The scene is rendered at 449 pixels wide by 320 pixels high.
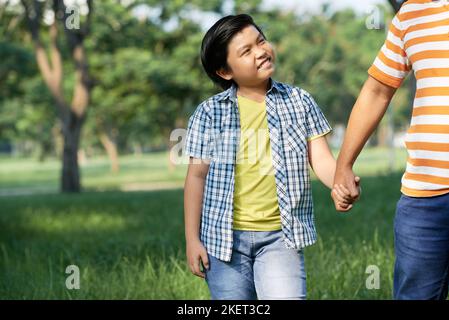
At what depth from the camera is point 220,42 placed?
119 inches

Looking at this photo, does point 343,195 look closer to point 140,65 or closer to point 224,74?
point 224,74

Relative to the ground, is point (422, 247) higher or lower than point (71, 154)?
higher

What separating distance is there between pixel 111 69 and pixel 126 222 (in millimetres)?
21014

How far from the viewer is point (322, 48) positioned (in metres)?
48.2

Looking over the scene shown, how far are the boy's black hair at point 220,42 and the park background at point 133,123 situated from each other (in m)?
0.40

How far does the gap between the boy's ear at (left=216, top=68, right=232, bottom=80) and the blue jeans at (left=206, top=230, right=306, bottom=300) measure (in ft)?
2.12

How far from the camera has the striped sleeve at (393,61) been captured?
2.55 meters

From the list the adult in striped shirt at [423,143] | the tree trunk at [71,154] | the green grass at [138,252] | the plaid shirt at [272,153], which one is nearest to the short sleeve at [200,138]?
the plaid shirt at [272,153]

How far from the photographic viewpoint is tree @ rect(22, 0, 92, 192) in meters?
18.2

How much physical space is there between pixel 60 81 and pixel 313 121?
57.7ft

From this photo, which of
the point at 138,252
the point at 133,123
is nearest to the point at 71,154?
the point at 138,252

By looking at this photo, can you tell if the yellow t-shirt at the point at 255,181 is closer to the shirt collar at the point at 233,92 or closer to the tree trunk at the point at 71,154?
the shirt collar at the point at 233,92

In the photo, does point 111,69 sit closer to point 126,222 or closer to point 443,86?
point 126,222
